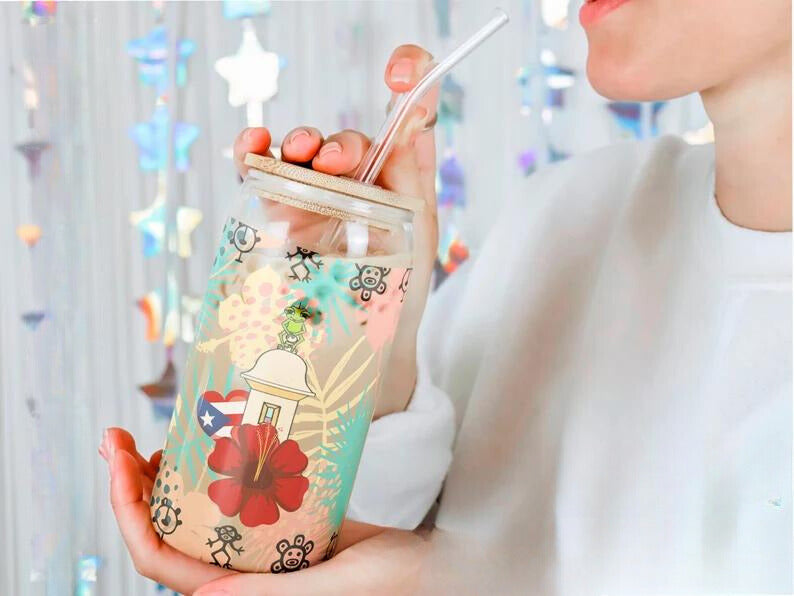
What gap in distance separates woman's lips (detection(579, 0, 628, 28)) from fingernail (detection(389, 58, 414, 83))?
6.3 inches

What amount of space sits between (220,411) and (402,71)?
11.4 inches

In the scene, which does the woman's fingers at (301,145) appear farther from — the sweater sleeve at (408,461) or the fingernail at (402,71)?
the sweater sleeve at (408,461)

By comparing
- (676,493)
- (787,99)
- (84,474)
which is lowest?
(84,474)

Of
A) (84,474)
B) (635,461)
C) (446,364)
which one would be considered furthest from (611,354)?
(84,474)

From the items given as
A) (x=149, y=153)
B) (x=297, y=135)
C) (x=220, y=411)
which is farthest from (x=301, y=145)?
(x=149, y=153)

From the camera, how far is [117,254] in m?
1.37

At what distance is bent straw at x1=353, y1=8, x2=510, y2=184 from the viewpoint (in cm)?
53

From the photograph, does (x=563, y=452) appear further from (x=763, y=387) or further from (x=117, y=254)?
(x=117, y=254)

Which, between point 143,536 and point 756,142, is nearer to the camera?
point 143,536

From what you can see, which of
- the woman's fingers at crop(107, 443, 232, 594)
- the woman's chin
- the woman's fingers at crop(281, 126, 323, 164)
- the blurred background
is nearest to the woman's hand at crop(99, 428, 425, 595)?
the woman's fingers at crop(107, 443, 232, 594)

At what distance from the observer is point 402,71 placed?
61 cm

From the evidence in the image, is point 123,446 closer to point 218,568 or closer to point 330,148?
point 218,568

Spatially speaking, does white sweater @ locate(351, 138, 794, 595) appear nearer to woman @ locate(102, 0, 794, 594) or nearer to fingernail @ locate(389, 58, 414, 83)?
woman @ locate(102, 0, 794, 594)

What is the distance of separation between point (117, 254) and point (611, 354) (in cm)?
94
